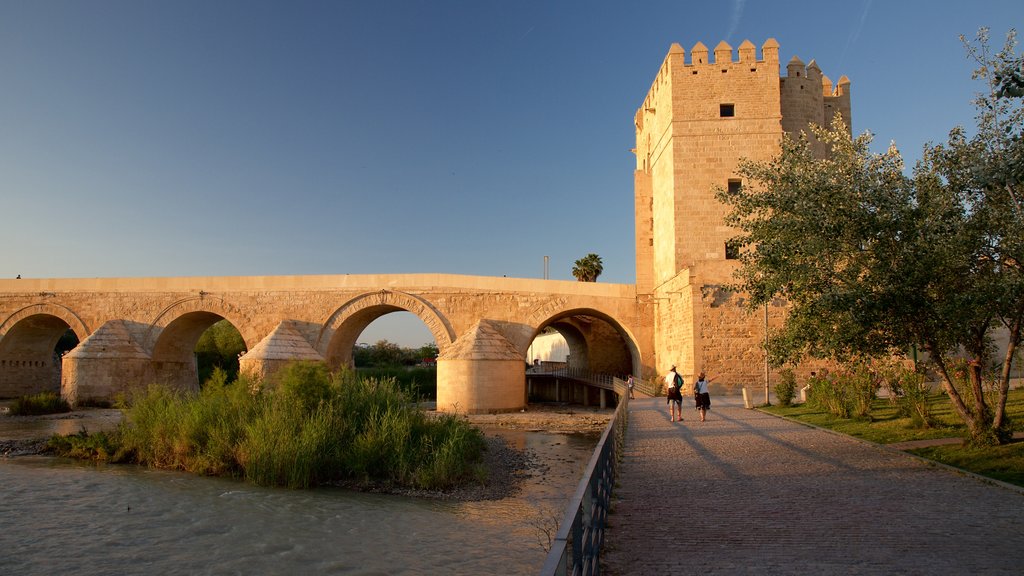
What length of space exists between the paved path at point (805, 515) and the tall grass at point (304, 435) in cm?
331

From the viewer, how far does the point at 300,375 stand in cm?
1146

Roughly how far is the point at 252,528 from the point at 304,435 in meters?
2.47

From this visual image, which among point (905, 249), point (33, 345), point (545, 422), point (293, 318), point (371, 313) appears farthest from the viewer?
point (33, 345)

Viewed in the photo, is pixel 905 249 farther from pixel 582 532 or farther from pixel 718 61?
pixel 718 61

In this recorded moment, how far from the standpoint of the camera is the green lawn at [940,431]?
21.5 ft

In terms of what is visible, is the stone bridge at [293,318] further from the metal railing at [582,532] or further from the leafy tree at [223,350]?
the metal railing at [582,532]

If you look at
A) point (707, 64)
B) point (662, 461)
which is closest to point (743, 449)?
point (662, 461)

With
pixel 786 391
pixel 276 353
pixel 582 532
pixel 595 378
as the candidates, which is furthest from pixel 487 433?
pixel 595 378

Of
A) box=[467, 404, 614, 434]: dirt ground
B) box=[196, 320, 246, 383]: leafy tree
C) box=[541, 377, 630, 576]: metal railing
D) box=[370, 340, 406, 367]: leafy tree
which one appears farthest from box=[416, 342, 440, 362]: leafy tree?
box=[541, 377, 630, 576]: metal railing

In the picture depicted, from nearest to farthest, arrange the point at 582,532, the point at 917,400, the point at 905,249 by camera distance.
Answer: the point at 582,532, the point at 905,249, the point at 917,400

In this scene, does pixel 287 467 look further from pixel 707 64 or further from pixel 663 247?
pixel 707 64

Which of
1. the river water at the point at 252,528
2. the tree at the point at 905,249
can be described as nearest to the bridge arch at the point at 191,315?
the river water at the point at 252,528

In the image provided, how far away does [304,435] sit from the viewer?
977cm

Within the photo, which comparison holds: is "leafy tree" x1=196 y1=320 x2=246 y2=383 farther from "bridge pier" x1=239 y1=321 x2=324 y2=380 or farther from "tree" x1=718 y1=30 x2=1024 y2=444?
"tree" x1=718 y1=30 x2=1024 y2=444
